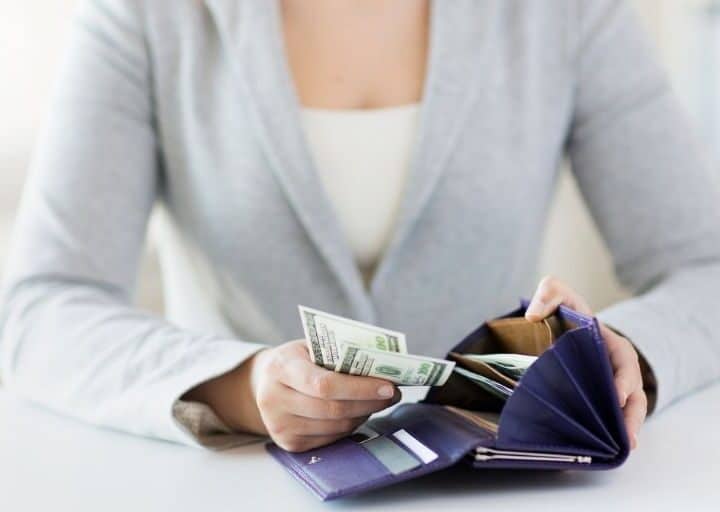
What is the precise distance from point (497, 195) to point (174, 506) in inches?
27.3

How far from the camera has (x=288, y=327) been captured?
1.24 meters

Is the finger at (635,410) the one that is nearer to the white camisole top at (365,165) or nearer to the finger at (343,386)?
the finger at (343,386)

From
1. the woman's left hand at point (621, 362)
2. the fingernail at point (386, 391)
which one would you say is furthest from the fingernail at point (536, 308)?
the fingernail at point (386, 391)

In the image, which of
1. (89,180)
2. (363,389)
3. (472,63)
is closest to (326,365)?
(363,389)

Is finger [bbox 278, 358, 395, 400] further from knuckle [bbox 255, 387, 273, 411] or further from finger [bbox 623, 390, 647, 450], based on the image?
finger [bbox 623, 390, 647, 450]

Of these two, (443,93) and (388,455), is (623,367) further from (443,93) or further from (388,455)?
(443,93)

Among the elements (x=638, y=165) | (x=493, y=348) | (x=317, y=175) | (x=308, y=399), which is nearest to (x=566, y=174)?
(x=638, y=165)

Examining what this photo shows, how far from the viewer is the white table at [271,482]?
637 mm

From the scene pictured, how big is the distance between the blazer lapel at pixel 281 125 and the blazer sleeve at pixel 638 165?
335mm

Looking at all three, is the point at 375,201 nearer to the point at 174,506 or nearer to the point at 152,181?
the point at 152,181

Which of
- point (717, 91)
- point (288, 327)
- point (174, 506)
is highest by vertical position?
point (717, 91)

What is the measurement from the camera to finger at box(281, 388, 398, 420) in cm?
71

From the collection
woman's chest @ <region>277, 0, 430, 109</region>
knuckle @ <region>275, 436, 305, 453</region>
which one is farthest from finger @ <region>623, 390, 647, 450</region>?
woman's chest @ <region>277, 0, 430, 109</region>

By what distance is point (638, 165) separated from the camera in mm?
1212
